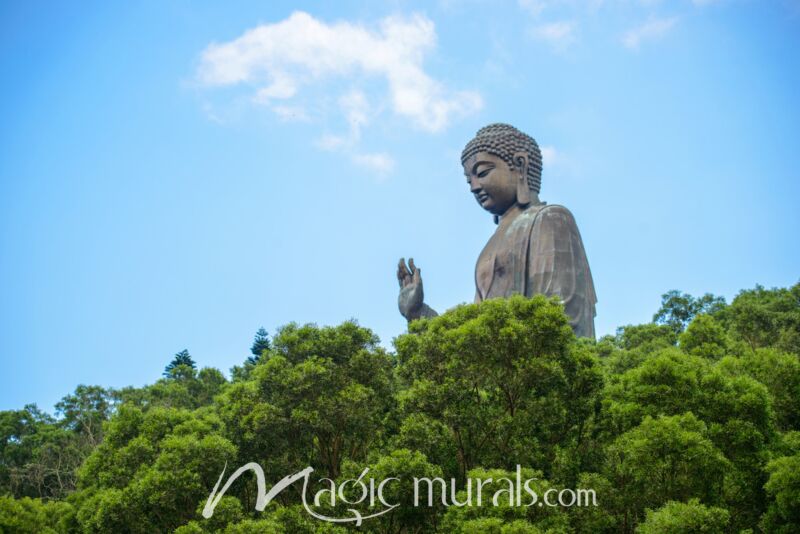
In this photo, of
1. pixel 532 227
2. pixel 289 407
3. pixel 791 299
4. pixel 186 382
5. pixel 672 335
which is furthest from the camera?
pixel 186 382

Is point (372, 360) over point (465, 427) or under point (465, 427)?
over

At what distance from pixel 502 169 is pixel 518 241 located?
203cm

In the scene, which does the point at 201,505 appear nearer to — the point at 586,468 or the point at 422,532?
the point at 422,532

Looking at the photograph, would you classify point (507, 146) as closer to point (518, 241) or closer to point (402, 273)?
point (518, 241)

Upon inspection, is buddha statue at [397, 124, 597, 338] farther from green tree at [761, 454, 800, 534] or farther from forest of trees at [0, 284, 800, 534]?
green tree at [761, 454, 800, 534]

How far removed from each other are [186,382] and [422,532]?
19095mm

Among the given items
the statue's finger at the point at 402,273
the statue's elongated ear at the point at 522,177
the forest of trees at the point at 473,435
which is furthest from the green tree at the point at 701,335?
the statue's finger at the point at 402,273

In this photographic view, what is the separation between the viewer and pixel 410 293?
72.8 feet

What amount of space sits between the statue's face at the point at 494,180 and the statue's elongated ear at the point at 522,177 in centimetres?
10

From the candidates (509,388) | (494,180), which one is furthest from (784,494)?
(494,180)

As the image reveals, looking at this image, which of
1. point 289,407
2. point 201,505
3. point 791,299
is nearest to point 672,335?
point 791,299

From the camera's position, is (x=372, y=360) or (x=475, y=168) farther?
(x=475, y=168)

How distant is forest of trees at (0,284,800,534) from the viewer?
461 inches

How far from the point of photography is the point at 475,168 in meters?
23.0
